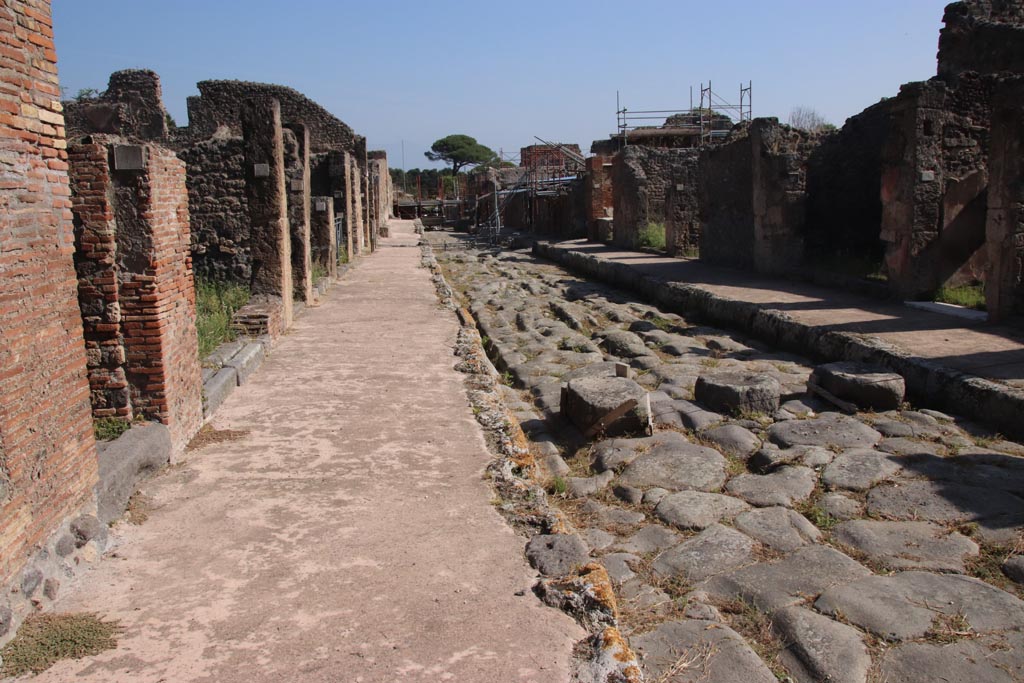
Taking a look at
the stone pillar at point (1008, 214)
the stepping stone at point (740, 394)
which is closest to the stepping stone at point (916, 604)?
the stepping stone at point (740, 394)

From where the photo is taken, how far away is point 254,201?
991cm

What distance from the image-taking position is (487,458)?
5020 mm

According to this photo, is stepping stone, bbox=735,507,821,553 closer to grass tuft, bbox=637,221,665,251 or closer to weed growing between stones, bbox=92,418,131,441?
weed growing between stones, bbox=92,418,131,441

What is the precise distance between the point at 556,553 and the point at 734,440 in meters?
2.80

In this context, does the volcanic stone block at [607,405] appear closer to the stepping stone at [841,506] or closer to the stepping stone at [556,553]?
the stepping stone at [841,506]

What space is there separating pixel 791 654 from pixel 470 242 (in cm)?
2930

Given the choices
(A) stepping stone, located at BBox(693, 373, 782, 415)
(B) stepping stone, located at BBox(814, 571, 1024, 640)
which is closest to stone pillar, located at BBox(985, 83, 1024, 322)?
(A) stepping stone, located at BBox(693, 373, 782, 415)

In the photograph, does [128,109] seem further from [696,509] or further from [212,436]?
[696,509]

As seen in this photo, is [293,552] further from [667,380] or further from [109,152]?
[667,380]

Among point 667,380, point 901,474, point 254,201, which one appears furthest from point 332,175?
point 901,474

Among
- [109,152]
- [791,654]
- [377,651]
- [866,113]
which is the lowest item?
[791,654]

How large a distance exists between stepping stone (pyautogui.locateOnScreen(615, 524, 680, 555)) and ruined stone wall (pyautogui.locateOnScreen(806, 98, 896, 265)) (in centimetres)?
1087

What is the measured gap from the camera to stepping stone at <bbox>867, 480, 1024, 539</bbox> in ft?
14.7

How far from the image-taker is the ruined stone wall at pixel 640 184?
71.2ft
